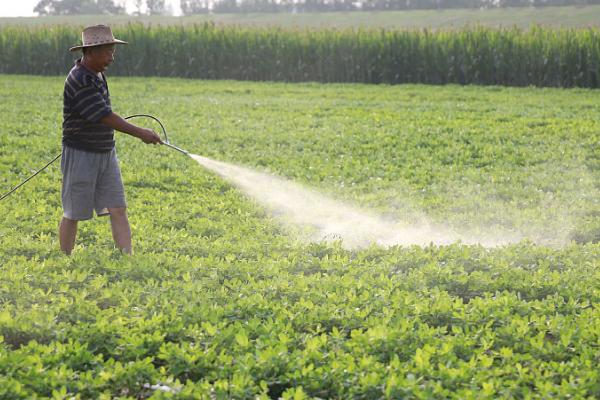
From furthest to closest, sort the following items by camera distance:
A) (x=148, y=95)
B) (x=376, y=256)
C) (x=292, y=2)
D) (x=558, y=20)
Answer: (x=292, y=2), (x=558, y=20), (x=148, y=95), (x=376, y=256)

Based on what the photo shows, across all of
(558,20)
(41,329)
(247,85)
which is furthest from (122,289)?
(558,20)

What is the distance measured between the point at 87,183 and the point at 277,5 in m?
78.0

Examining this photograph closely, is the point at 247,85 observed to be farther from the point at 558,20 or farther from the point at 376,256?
the point at 558,20

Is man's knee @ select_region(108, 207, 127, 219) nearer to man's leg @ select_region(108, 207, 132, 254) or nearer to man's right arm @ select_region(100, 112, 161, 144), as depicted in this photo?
man's leg @ select_region(108, 207, 132, 254)

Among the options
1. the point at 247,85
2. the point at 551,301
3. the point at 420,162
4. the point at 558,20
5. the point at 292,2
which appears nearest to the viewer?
the point at 551,301

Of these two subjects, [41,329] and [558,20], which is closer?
[41,329]

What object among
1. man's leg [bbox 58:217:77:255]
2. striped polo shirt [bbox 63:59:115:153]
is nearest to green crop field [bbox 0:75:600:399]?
man's leg [bbox 58:217:77:255]

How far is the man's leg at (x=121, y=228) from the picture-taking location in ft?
21.8

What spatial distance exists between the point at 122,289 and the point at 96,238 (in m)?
1.76

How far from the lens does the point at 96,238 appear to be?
24.7 feet

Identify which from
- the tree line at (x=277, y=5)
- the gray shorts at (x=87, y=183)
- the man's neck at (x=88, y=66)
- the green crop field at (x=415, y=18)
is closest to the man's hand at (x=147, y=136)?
the gray shorts at (x=87, y=183)

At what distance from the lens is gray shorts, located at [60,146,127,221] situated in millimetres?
6473

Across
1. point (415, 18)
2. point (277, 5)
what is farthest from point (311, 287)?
point (277, 5)

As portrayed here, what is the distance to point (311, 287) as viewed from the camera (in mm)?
5910
